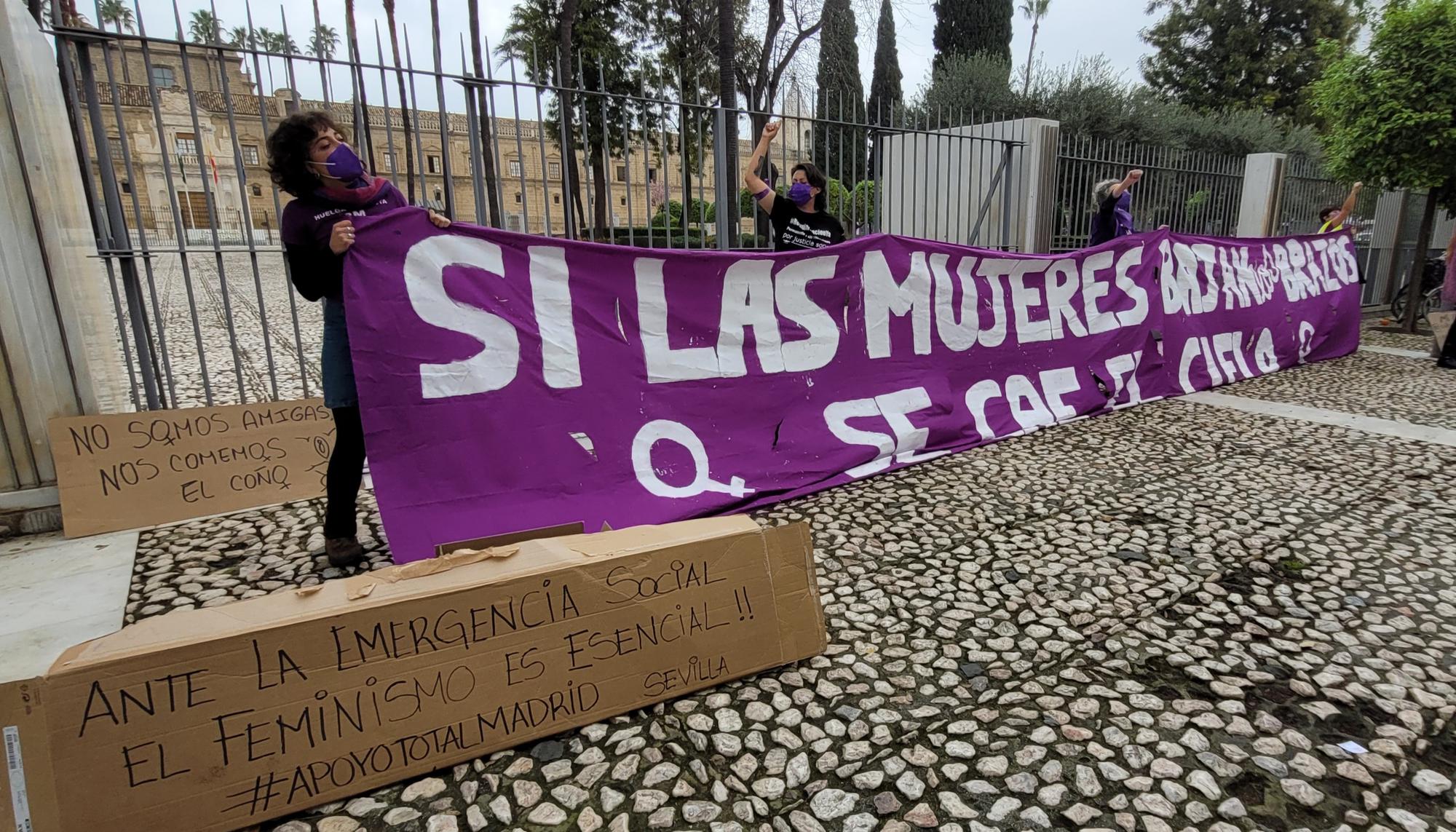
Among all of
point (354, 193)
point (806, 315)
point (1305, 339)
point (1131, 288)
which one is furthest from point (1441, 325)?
point (354, 193)

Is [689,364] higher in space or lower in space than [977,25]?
lower

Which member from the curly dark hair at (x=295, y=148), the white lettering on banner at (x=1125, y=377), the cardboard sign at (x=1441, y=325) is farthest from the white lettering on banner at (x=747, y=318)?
the cardboard sign at (x=1441, y=325)

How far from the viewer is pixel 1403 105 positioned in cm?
844

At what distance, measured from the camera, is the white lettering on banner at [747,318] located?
3830mm

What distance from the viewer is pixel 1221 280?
6703mm

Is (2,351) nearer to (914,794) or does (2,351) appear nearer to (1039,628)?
(914,794)

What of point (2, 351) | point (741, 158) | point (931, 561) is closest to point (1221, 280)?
point (931, 561)

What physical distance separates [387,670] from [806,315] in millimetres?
2975

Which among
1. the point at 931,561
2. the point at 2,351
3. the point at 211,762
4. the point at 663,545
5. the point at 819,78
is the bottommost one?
the point at 931,561

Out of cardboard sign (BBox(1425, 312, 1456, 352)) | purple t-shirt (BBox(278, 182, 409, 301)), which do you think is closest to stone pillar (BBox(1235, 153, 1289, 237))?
cardboard sign (BBox(1425, 312, 1456, 352))

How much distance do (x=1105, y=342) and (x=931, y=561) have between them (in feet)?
11.8

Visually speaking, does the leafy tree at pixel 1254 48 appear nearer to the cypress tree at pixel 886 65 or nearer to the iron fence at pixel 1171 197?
the cypress tree at pixel 886 65

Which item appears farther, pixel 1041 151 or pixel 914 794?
pixel 1041 151

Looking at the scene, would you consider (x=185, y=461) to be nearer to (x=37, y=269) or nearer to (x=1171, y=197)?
(x=37, y=269)
